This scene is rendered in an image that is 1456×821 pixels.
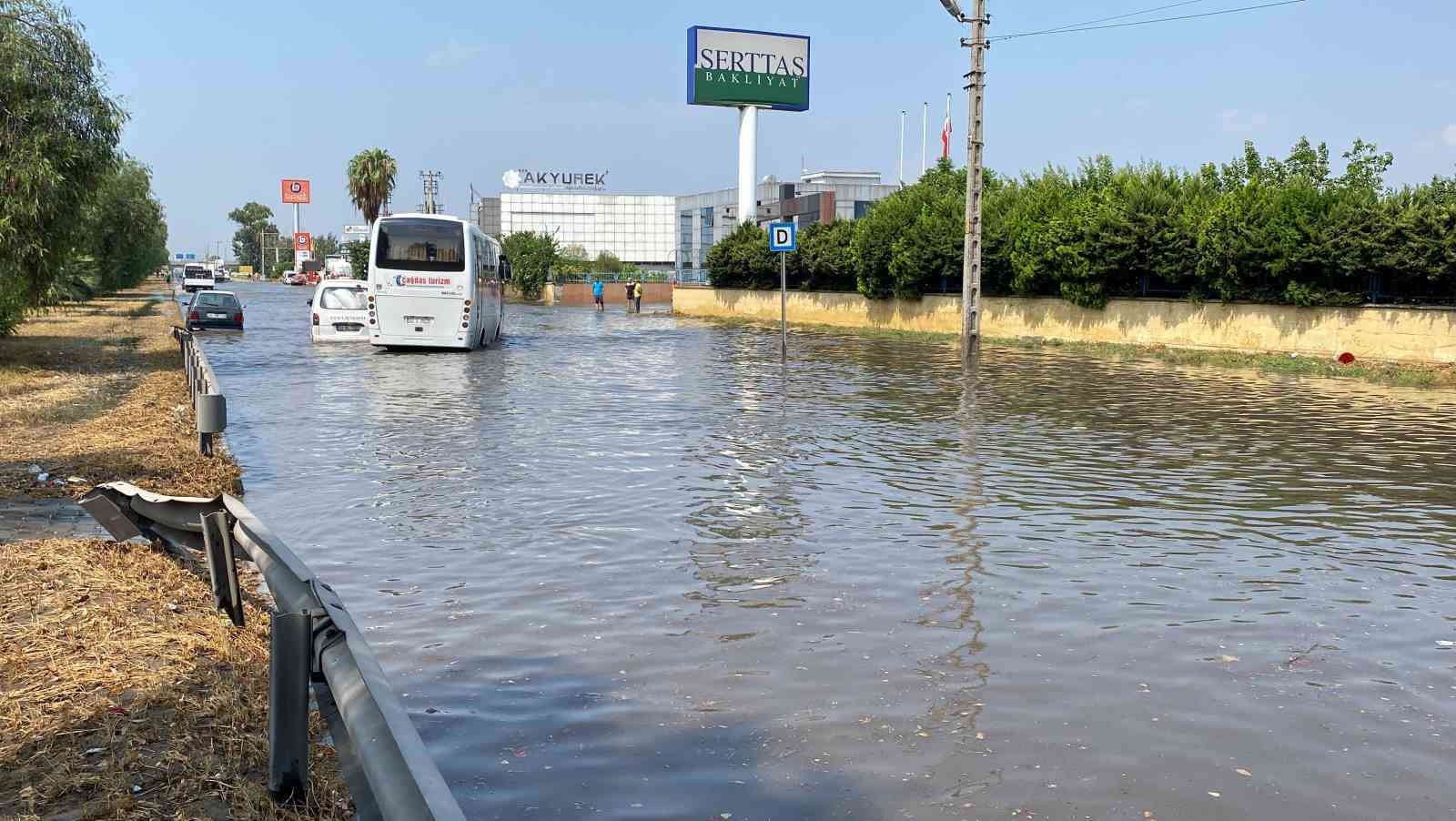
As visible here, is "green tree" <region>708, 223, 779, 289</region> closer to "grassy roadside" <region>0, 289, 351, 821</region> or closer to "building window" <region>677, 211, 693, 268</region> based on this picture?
"grassy roadside" <region>0, 289, 351, 821</region>

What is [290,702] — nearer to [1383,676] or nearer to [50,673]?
[50,673]

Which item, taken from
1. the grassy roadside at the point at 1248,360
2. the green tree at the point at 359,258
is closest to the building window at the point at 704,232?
the green tree at the point at 359,258

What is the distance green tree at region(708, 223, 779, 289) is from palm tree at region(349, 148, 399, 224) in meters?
48.4

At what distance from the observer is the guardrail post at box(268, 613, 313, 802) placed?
4020 millimetres

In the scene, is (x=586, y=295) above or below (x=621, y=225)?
below

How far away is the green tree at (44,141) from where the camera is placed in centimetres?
2128

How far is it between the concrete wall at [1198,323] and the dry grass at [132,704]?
2679cm

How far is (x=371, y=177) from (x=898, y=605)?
98.7 meters

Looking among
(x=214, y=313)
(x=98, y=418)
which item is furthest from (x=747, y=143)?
(x=98, y=418)

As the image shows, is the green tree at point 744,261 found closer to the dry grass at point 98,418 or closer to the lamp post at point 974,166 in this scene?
the lamp post at point 974,166

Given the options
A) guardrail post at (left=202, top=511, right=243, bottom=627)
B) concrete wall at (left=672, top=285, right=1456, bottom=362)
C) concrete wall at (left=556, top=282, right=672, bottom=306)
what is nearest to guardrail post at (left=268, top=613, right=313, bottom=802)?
guardrail post at (left=202, top=511, right=243, bottom=627)

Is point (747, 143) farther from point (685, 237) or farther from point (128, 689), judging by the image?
point (685, 237)

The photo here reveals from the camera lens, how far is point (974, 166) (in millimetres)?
30531

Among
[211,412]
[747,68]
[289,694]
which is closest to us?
[289,694]
